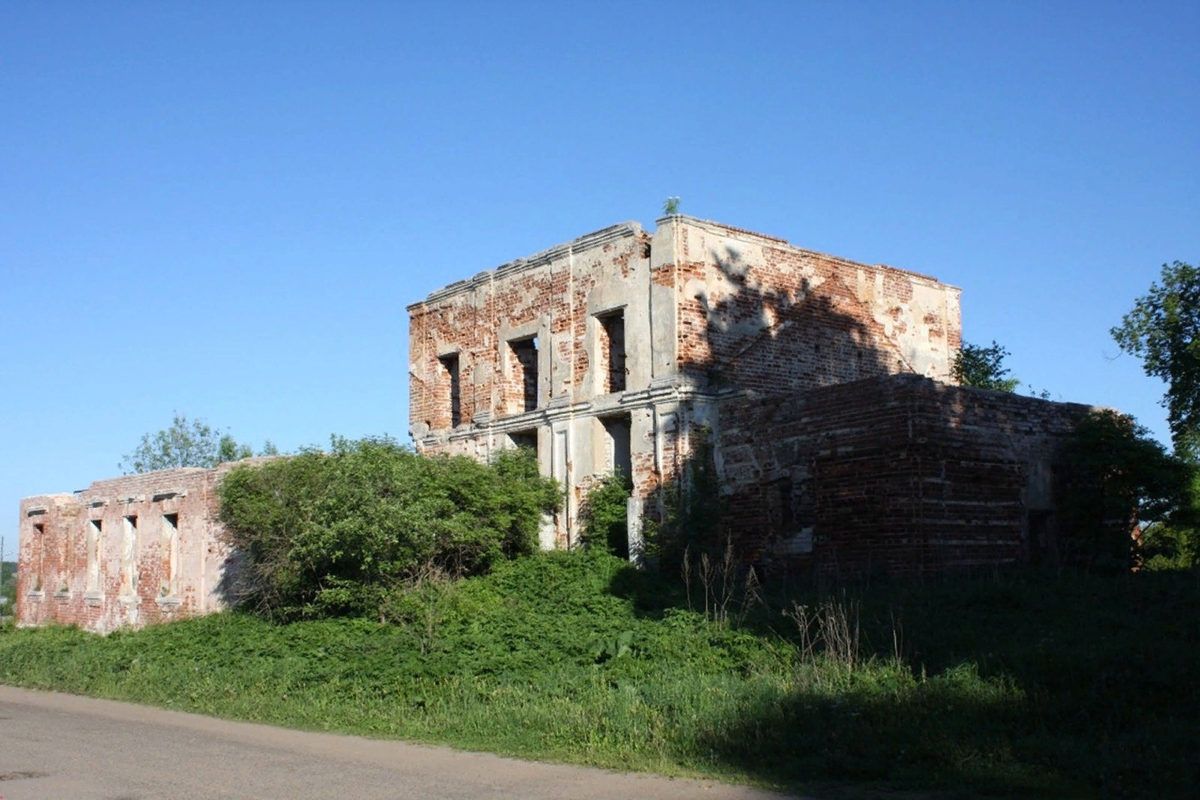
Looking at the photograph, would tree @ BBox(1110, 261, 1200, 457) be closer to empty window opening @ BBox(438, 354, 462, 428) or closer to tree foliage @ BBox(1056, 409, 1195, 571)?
tree foliage @ BBox(1056, 409, 1195, 571)

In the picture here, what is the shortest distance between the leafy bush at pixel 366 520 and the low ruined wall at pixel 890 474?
4531 millimetres

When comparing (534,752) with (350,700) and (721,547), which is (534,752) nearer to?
(350,700)

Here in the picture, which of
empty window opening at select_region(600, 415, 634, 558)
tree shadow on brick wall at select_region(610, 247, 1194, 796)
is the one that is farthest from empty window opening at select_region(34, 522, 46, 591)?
tree shadow on brick wall at select_region(610, 247, 1194, 796)

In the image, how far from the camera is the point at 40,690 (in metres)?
19.5

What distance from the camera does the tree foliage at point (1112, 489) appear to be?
759 inches

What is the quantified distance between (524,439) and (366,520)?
5499mm

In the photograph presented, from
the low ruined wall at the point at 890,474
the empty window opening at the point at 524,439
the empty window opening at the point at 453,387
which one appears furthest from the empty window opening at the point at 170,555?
the low ruined wall at the point at 890,474

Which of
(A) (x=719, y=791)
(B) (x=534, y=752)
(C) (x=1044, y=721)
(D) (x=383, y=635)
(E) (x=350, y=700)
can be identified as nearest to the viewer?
(A) (x=719, y=791)

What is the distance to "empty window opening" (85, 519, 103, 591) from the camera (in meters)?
30.8

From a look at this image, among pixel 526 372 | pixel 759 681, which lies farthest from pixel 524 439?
pixel 759 681

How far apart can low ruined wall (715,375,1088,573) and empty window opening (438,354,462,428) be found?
8324 millimetres

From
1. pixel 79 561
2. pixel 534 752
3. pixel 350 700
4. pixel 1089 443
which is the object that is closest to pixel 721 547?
pixel 1089 443

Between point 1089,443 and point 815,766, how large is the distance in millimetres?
12051

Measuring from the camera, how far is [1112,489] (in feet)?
64.1
